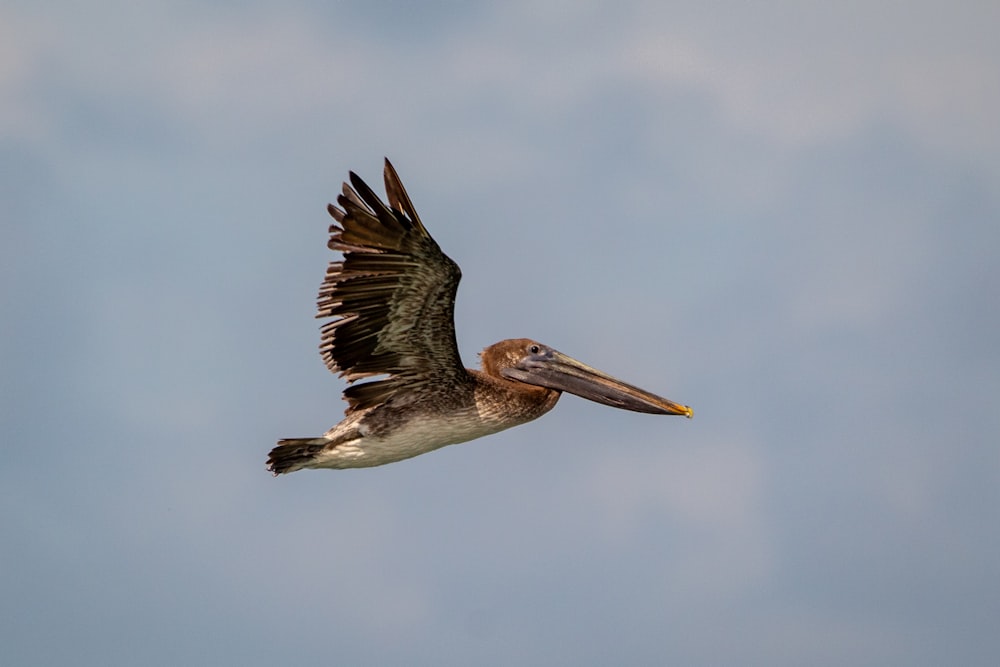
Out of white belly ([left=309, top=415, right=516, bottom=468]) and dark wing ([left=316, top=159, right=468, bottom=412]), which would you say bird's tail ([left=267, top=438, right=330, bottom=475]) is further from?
dark wing ([left=316, top=159, right=468, bottom=412])

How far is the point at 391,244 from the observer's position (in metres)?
11.2

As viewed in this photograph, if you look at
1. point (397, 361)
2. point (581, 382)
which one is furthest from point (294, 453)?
point (581, 382)

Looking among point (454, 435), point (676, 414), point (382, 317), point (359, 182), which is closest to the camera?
point (359, 182)

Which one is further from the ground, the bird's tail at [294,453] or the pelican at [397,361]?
the pelican at [397,361]

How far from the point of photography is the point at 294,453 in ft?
39.9

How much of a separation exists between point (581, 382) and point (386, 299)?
260 centimetres

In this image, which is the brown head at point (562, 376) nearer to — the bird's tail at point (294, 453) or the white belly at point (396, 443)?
the white belly at point (396, 443)

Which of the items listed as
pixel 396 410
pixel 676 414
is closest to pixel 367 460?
pixel 396 410

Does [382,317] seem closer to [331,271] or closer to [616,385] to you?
[331,271]

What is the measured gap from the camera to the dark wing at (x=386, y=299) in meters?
11.2

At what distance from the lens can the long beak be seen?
13.5 m

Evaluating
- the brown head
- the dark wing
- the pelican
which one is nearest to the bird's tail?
the pelican

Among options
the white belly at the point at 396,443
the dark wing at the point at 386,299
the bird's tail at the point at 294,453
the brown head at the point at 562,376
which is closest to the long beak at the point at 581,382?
the brown head at the point at 562,376

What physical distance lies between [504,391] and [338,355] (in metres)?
1.54
